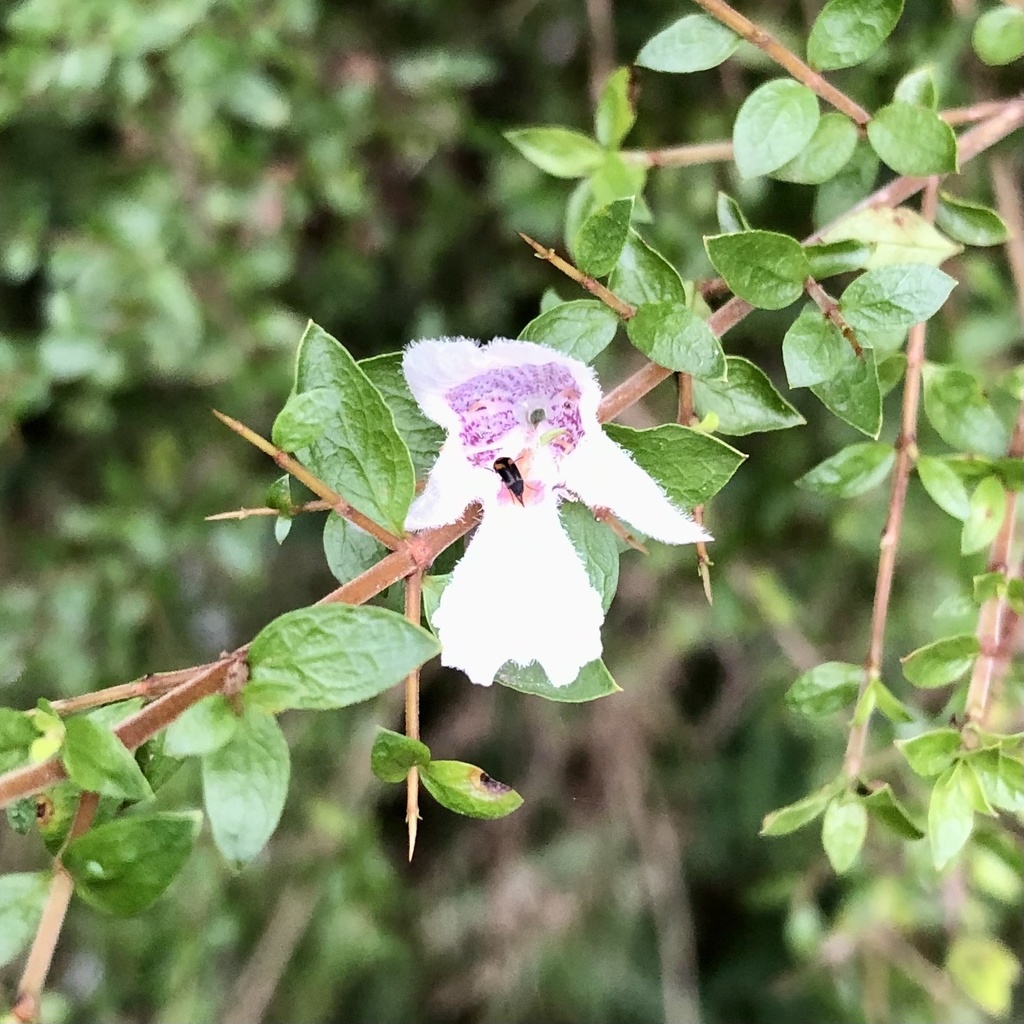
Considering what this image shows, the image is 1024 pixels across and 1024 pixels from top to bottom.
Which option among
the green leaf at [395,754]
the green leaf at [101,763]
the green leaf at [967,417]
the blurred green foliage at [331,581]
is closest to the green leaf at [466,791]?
the green leaf at [395,754]

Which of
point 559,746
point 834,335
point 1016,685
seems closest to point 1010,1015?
point 559,746

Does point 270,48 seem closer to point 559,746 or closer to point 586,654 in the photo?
point 586,654

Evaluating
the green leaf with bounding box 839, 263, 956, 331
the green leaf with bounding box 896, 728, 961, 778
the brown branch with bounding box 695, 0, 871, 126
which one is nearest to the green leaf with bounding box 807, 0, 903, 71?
the brown branch with bounding box 695, 0, 871, 126

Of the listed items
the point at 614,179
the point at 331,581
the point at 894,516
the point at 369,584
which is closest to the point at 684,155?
the point at 614,179

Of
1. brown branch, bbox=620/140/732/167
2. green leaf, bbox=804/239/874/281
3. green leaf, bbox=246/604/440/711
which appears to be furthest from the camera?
brown branch, bbox=620/140/732/167

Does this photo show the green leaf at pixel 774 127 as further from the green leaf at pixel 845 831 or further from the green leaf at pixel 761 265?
the green leaf at pixel 845 831

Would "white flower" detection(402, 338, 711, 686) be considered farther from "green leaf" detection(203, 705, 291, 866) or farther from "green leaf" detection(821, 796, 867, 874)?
"green leaf" detection(821, 796, 867, 874)

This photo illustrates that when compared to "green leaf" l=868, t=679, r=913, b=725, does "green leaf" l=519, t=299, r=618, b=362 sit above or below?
above

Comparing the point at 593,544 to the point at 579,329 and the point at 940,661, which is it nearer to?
the point at 579,329
